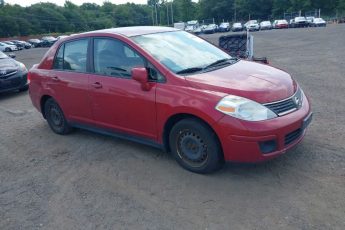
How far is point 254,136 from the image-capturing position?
3674 mm

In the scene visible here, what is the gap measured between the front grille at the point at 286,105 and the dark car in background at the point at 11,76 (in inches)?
311

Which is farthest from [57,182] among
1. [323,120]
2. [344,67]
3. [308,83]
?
[344,67]

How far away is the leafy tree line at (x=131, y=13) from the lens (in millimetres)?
83438

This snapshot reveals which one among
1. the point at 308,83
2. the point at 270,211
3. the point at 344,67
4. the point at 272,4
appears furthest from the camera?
the point at 272,4

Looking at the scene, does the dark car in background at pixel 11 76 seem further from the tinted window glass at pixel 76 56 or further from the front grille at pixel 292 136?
the front grille at pixel 292 136

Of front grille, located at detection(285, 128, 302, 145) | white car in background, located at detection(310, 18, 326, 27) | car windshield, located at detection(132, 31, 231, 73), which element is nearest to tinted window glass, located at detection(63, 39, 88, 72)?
car windshield, located at detection(132, 31, 231, 73)

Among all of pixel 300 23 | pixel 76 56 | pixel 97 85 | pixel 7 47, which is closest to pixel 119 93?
pixel 97 85

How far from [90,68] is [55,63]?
1020 mm

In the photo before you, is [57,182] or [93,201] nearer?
[93,201]

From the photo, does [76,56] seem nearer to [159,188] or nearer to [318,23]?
[159,188]

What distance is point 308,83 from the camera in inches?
339

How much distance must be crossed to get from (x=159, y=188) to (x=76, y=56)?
261cm

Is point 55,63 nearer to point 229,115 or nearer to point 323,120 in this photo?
point 229,115

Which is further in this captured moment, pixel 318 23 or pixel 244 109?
pixel 318 23
